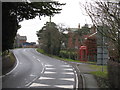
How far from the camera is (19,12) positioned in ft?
55.7

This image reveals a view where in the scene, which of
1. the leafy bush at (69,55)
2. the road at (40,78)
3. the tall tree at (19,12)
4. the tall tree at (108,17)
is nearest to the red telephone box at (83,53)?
the leafy bush at (69,55)

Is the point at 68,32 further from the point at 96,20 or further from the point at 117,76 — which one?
the point at 117,76

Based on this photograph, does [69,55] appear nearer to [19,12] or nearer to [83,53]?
[83,53]

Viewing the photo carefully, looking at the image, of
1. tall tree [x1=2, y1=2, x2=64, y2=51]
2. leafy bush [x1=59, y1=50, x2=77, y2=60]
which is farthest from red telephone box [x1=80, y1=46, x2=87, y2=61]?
tall tree [x1=2, y1=2, x2=64, y2=51]

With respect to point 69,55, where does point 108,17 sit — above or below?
above

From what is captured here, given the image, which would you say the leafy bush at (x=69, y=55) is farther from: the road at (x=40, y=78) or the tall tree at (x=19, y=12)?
the tall tree at (x=19, y=12)

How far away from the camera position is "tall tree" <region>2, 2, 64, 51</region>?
1561cm

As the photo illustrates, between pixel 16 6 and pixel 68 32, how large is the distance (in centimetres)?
3570

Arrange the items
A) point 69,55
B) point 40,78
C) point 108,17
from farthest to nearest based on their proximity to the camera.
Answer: point 69,55 < point 40,78 < point 108,17

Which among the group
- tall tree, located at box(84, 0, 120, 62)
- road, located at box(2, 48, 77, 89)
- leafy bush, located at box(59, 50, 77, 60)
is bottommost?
leafy bush, located at box(59, 50, 77, 60)

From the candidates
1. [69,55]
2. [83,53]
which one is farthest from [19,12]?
[69,55]

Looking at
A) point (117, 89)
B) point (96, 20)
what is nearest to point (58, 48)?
point (96, 20)

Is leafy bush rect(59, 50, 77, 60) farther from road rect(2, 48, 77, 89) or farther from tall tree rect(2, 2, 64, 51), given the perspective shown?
tall tree rect(2, 2, 64, 51)

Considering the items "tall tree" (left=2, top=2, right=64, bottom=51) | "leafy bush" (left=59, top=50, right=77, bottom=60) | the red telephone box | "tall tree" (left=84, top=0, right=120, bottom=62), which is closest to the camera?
"tall tree" (left=84, top=0, right=120, bottom=62)
